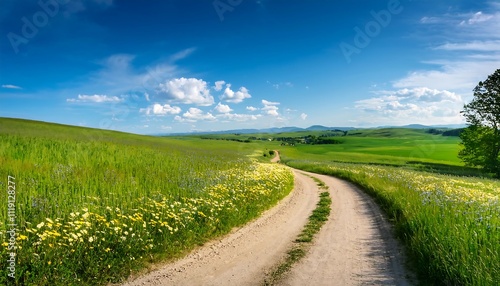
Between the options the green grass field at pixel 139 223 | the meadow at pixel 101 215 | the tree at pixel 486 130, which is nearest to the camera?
the green grass field at pixel 139 223

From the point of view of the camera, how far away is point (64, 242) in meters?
7.05

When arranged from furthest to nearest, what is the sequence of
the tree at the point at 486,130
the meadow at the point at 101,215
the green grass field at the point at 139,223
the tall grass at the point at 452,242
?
the tree at the point at 486,130, the meadow at the point at 101,215, the green grass field at the point at 139,223, the tall grass at the point at 452,242

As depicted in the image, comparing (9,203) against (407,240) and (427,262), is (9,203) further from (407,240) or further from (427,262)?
(407,240)

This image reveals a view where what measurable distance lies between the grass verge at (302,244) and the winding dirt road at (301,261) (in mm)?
182

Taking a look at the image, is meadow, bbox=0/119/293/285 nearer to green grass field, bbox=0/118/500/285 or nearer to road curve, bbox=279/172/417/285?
green grass field, bbox=0/118/500/285

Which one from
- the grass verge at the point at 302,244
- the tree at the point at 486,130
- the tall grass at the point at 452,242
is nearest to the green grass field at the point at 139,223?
the tall grass at the point at 452,242

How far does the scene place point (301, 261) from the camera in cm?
826

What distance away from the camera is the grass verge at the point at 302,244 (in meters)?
7.45

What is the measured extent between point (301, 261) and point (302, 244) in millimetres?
1570

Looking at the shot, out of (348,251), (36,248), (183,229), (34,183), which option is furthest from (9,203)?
(348,251)

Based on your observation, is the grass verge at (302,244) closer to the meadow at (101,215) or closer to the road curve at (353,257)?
the road curve at (353,257)

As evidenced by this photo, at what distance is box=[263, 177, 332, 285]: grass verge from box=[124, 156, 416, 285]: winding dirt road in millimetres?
182

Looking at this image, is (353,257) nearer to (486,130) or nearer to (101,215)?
(101,215)

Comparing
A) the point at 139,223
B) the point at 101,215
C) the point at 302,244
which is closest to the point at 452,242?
the point at 302,244
